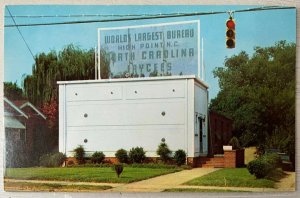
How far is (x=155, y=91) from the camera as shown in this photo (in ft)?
23.2

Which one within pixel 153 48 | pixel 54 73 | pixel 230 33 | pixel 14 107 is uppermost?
pixel 230 33

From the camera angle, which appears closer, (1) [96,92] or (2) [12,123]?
(2) [12,123]

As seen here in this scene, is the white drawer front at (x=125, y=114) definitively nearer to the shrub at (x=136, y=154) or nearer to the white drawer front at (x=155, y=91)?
the white drawer front at (x=155, y=91)

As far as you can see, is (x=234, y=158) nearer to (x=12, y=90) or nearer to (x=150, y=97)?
(x=150, y=97)

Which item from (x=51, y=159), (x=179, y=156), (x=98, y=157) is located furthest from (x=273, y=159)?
(x=51, y=159)

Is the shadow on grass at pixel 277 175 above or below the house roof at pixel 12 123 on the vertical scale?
below

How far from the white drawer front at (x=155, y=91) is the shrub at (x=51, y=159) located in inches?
29.0

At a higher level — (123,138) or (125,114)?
(125,114)

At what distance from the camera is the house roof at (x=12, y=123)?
696 cm

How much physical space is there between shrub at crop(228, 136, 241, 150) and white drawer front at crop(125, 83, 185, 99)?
1.73 feet

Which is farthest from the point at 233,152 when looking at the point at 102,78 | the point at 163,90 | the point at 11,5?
the point at 11,5

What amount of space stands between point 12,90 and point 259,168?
2081 mm

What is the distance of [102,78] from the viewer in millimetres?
7062

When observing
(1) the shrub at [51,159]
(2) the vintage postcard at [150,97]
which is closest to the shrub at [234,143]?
(2) the vintage postcard at [150,97]
